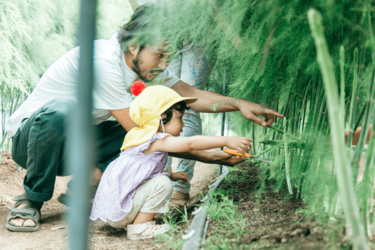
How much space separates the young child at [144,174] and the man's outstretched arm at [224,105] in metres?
0.16

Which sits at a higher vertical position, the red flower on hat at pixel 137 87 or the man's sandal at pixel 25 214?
the red flower on hat at pixel 137 87

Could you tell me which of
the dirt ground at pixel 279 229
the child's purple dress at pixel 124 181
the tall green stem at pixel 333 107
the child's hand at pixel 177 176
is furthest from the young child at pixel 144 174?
the tall green stem at pixel 333 107

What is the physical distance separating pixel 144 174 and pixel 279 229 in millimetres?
757

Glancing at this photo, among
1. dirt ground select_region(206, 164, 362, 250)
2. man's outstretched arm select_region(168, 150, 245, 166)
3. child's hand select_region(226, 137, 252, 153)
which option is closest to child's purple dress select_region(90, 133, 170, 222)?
man's outstretched arm select_region(168, 150, 245, 166)

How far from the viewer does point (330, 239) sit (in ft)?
2.53

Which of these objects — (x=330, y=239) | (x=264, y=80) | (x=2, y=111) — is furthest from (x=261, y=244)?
(x=2, y=111)

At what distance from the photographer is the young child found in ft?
4.77

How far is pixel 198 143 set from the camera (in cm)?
141

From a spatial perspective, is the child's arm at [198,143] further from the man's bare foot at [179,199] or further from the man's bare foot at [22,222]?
the man's bare foot at [22,222]

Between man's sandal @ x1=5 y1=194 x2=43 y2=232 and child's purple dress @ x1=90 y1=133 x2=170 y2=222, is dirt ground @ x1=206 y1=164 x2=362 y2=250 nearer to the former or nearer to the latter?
child's purple dress @ x1=90 y1=133 x2=170 y2=222

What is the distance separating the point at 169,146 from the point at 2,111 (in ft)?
8.47

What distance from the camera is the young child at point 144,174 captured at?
1.46 metres

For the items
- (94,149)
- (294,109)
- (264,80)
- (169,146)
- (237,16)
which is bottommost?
(169,146)

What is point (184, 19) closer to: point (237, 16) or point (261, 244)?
point (237, 16)
